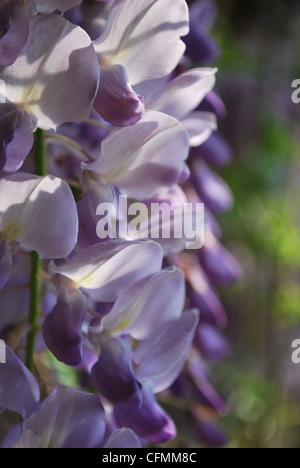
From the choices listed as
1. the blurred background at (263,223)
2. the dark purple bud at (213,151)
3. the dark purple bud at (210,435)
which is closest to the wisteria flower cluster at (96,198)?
the dark purple bud at (213,151)

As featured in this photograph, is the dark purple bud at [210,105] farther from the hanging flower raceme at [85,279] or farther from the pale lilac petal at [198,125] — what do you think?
the hanging flower raceme at [85,279]

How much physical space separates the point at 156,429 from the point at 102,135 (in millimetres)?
285

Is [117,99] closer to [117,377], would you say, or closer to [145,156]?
[145,156]

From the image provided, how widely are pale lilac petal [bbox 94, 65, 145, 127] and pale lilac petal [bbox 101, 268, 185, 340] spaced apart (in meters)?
0.12

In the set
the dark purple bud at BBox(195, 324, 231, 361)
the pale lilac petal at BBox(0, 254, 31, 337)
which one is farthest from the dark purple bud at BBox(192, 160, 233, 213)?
the pale lilac petal at BBox(0, 254, 31, 337)

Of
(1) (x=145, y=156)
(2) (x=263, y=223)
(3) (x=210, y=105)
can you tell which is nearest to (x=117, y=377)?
(1) (x=145, y=156)

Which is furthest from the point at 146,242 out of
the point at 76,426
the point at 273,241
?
the point at 273,241

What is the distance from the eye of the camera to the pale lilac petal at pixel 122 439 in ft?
1.54

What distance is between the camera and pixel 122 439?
47 cm

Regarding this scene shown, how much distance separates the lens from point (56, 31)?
0.41 m

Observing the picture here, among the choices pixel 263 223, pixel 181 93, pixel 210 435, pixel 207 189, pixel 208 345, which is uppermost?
pixel 181 93

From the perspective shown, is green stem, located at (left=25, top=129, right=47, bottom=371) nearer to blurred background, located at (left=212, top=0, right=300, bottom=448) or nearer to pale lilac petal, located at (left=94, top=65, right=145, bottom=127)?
pale lilac petal, located at (left=94, top=65, right=145, bottom=127)

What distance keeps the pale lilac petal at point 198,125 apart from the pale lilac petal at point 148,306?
0.43 ft

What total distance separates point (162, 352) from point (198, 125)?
8.0 inches
